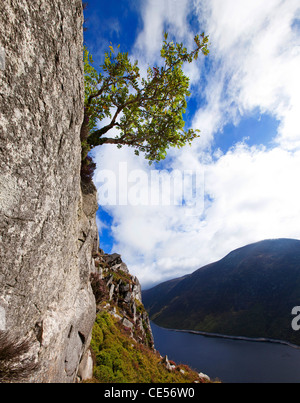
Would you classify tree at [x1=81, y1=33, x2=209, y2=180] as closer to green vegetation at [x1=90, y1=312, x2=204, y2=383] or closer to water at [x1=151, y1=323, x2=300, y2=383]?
green vegetation at [x1=90, y1=312, x2=204, y2=383]

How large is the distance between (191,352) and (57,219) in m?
138

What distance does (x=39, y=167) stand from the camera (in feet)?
15.3

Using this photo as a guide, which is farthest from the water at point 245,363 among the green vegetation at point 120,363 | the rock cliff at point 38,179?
the rock cliff at point 38,179

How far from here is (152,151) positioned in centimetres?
1192

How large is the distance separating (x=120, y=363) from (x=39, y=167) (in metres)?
17.2

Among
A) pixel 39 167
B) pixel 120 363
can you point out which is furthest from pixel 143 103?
pixel 120 363

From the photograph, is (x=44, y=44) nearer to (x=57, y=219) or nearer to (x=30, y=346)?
(x=57, y=219)

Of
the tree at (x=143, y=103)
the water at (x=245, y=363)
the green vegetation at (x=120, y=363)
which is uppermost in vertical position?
the tree at (x=143, y=103)

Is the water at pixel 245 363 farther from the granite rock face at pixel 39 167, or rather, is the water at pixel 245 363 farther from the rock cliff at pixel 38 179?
the granite rock face at pixel 39 167

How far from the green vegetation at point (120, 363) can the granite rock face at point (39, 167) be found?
7606mm

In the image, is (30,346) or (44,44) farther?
(30,346)

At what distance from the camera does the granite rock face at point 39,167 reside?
370 centimetres

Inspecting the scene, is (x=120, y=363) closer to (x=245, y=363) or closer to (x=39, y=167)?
(x=39, y=167)
